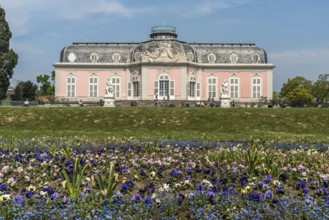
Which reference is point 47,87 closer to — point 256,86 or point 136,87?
point 136,87

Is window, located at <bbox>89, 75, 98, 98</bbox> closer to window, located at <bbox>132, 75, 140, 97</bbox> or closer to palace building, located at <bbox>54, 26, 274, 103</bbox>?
palace building, located at <bbox>54, 26, 274, 103</bbox>

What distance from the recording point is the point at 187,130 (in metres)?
24.8

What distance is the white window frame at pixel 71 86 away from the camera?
60.9 meters

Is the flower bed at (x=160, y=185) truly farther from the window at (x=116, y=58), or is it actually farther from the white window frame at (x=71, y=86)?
the white window frame at (x=71, y=86)

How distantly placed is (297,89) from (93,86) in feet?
110

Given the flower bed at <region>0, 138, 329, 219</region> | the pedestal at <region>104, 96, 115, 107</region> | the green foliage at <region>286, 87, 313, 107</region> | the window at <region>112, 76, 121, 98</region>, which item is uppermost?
the window at <region>112, 76, 121, 98</region>

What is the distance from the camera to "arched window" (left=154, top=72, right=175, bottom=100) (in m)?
56.8

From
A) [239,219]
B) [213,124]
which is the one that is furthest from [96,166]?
[213,124]

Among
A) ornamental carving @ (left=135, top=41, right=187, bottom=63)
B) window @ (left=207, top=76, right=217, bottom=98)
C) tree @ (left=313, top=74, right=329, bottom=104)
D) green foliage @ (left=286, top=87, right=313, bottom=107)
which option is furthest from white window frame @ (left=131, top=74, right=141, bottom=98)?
tree @ (left=313, top=74, right=329, bottom=104)

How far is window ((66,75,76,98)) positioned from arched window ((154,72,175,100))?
1187 centimetres

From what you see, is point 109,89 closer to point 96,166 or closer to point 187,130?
point 187,130

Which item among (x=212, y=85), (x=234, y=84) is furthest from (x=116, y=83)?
(x=234, y=84)

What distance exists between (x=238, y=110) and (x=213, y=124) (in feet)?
16.0

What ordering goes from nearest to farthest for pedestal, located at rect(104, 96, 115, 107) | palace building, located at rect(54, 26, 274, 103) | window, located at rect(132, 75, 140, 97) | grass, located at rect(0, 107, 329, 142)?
grass, located at rect(0, 107, 329, 142) → pedestal, located at rect(104, 96, 115, 107) → window, located at rect(132, 75, 140, 97) → palace building, located at rect(54, 26, 274, 103)
